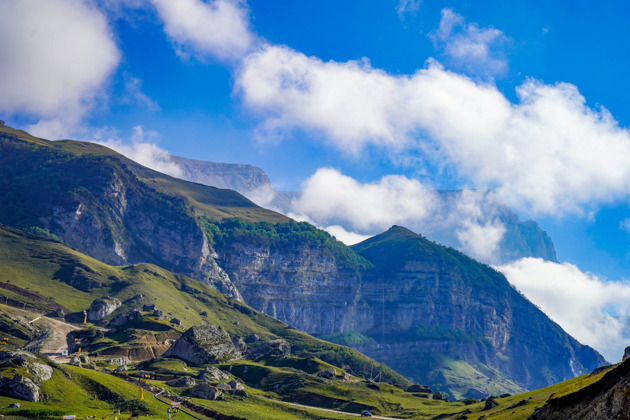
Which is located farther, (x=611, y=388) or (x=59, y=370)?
(x=59, y=370)

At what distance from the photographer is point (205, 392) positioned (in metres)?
178

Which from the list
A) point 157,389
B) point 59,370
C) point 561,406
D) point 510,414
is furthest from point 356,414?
point 561,406

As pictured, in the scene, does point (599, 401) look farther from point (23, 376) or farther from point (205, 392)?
point (205, 392)

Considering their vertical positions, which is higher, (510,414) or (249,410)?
(510,414)

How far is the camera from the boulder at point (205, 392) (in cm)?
17712

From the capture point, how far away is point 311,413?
18175 centimetres

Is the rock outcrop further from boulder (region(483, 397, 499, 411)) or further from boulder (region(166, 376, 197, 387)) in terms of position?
boulder (region(166, 376, 197, 387))

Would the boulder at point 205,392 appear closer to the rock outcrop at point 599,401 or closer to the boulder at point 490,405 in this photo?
the boulder at point 490,405

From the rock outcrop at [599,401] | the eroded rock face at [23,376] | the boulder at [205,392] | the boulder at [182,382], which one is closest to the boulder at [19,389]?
the eroded rock face at [23,376]

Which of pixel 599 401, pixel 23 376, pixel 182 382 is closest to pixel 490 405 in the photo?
pixel 182 382

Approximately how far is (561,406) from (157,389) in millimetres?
143047

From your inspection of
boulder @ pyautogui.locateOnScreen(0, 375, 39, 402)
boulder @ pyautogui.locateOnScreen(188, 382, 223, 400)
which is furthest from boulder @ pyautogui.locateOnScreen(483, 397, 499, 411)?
boulder @ pyautogui.locateOnScreen(0, 375, 39, 402)

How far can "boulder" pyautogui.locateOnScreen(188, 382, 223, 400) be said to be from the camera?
177 meters

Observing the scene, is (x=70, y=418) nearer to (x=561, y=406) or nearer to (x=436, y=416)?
(x=561, y=406)
